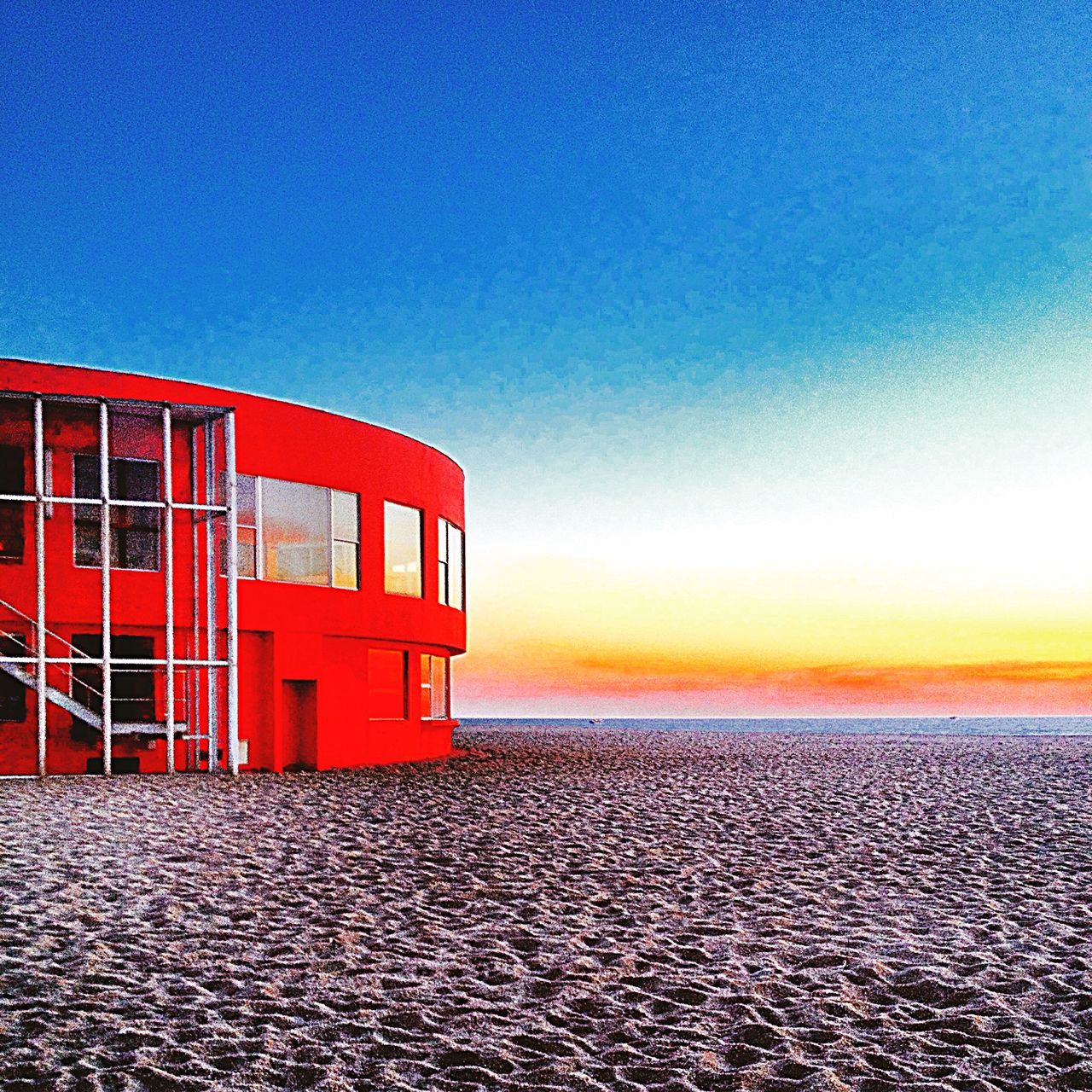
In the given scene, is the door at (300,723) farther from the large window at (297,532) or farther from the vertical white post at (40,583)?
the vertical white post at (40,583)

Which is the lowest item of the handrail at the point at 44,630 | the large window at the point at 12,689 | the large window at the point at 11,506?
the large window at the point at 12,689

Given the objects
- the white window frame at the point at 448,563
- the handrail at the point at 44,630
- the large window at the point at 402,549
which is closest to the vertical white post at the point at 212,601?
the handrail at the point at 44,630

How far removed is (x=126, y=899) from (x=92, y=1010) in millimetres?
3081

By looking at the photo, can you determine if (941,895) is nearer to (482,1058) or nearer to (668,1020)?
(668,1020)

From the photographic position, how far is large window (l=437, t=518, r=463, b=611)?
85.5 feet

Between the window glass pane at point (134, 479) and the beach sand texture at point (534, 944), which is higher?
the window glass pane at point (134, 479)

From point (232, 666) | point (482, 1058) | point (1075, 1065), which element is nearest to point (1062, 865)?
point (1075, 1065)

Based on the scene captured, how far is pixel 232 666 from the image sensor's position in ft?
61.7

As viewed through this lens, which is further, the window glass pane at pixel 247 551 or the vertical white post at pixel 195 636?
the window glass pane at pixel 247 551

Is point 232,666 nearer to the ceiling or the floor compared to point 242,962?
nearer to the ceiling

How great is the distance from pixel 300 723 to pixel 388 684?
112 inches

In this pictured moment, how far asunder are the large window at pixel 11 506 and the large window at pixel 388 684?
25.0 feet

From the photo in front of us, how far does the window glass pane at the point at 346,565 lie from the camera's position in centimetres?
2234

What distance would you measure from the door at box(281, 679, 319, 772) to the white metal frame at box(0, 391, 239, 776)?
56.7 inches
